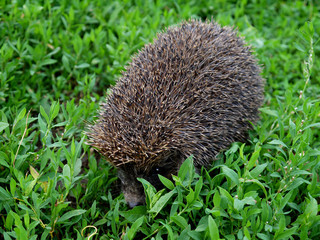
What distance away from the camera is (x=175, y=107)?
392cm

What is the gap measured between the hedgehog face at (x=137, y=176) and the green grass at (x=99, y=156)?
20 centimetres

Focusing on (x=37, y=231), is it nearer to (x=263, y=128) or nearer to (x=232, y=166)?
(x=232, y=166)

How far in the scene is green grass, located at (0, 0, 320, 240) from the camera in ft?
11.2

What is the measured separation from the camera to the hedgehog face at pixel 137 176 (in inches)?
152

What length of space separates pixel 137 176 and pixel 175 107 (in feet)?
2.82

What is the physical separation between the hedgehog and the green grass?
26 centimetres

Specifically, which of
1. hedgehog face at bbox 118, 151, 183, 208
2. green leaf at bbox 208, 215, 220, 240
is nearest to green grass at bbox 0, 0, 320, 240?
green leaf at bbox 208, 215, 220, 240

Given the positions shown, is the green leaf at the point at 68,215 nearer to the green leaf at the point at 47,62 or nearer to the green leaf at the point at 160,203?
the green leaf at the point at 160,203

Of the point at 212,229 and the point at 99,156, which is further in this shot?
the point at 99,156

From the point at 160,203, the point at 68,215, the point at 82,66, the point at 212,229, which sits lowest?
the point at 212,229

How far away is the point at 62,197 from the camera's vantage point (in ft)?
11.7

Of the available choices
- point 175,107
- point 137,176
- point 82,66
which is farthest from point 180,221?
point 82,66

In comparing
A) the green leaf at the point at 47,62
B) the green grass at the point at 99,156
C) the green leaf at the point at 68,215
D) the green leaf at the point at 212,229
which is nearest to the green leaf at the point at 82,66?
the green grass at the point at 99,156

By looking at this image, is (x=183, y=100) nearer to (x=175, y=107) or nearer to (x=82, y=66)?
(x=175, y=107)
